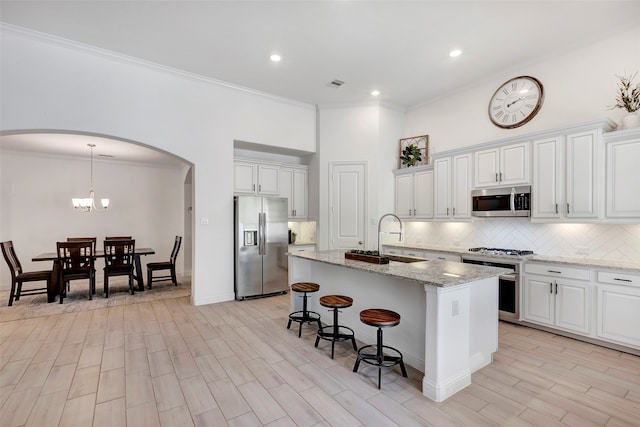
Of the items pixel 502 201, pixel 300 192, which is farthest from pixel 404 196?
pixel 300 192

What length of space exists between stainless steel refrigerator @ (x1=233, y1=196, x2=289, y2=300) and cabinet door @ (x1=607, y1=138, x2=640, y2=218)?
4469mm

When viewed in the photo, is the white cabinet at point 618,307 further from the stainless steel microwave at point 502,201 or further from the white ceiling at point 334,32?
the white ceiling at point 334,32

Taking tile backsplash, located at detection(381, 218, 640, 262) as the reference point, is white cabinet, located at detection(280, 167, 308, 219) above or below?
above

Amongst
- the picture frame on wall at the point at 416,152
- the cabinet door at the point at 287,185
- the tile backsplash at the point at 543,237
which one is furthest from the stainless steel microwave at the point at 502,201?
the cabinet door at the point at 287,185

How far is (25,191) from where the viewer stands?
6.49m

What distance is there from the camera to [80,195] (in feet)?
23.0

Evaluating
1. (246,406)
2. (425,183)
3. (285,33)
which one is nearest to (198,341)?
(246,406)

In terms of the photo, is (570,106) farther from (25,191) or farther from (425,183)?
(25,191)

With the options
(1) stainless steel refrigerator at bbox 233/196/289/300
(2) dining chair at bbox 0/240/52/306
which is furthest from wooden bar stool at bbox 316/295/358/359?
(2) dining chair at bbox 0/240/52/306

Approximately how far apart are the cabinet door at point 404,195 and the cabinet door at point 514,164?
1595mm

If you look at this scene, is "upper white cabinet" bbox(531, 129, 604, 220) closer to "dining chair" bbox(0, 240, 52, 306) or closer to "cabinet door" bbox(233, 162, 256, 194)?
"cabinet door" bbox(233, 162, 256, 194)

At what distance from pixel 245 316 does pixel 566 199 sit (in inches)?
173

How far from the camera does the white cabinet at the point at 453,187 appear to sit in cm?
462

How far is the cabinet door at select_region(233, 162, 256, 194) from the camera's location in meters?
5.35
